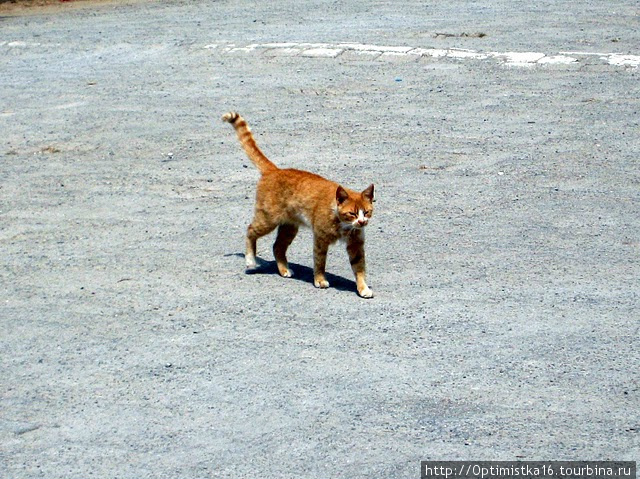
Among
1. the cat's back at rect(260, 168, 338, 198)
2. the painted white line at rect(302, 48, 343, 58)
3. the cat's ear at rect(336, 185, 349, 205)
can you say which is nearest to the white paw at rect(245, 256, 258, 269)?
the cat's back at rect(260, 168, 338, 198)

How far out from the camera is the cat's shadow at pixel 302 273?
7.11 m

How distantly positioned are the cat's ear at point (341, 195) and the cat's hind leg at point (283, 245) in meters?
0.65

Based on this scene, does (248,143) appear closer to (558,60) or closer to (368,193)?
(368,193)

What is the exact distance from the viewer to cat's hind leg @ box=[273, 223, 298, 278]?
7.38 meters

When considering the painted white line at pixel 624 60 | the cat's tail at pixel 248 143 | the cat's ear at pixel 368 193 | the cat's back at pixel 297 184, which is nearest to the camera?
the cat's ear at pixel 368 193

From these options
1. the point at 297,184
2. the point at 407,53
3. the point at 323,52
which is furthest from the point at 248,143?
the point at 323,52

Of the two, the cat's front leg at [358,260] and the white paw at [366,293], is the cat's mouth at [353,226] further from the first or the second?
the white paw at [366,293]

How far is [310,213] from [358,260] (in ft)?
1.62

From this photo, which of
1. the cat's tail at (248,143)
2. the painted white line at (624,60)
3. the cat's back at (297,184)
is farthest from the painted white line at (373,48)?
the cat's back at (297,184)

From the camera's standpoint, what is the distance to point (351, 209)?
6.80 m

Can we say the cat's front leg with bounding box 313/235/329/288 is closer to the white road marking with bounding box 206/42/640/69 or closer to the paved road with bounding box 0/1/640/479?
the paved road with bounding box 0/1/640/479

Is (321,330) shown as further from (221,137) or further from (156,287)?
(221,137)

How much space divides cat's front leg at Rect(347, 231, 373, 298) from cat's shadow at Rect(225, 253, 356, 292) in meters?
0.16

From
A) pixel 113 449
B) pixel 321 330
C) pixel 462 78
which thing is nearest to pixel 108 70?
pixel 462 78
